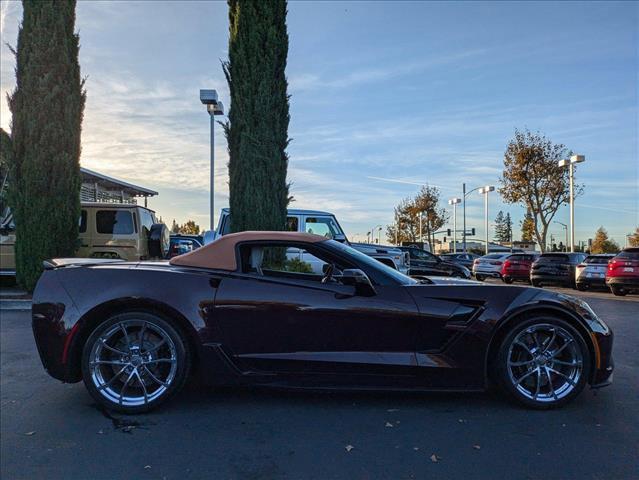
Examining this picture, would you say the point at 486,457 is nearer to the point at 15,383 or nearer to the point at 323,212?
the point at 15,383

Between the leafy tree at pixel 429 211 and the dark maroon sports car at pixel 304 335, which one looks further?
the leafy tree at pixel 429 211

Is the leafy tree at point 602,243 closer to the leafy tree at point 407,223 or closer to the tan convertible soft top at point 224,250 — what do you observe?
the leafy tree at point 407,223

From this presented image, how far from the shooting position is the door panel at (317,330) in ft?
12.3

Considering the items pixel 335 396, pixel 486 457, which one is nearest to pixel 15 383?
pixel 335 396

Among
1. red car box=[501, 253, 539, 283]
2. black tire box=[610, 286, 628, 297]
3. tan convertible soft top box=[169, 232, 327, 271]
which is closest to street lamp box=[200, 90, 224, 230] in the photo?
red car box=[501, 253, 539, 283]

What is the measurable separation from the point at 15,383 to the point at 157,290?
207 centimetres

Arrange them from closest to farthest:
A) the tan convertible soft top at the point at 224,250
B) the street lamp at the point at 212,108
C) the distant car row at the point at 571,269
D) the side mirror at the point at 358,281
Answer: the side mirror at the point at 358,281 → the tan convertible soft top at the point at 224,250 → the distant car row at the point at 571,269 → the street lamp at the point at 212,108

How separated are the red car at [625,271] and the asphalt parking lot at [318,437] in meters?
10.9

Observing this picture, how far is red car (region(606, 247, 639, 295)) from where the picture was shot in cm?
1385

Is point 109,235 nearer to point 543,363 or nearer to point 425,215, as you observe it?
point 543,363

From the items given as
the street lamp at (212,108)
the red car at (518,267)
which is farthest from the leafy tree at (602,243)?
the street lamp at (212,108)

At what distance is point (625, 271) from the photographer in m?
14.0

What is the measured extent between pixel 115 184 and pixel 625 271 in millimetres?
30625

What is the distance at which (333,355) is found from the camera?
374cm
